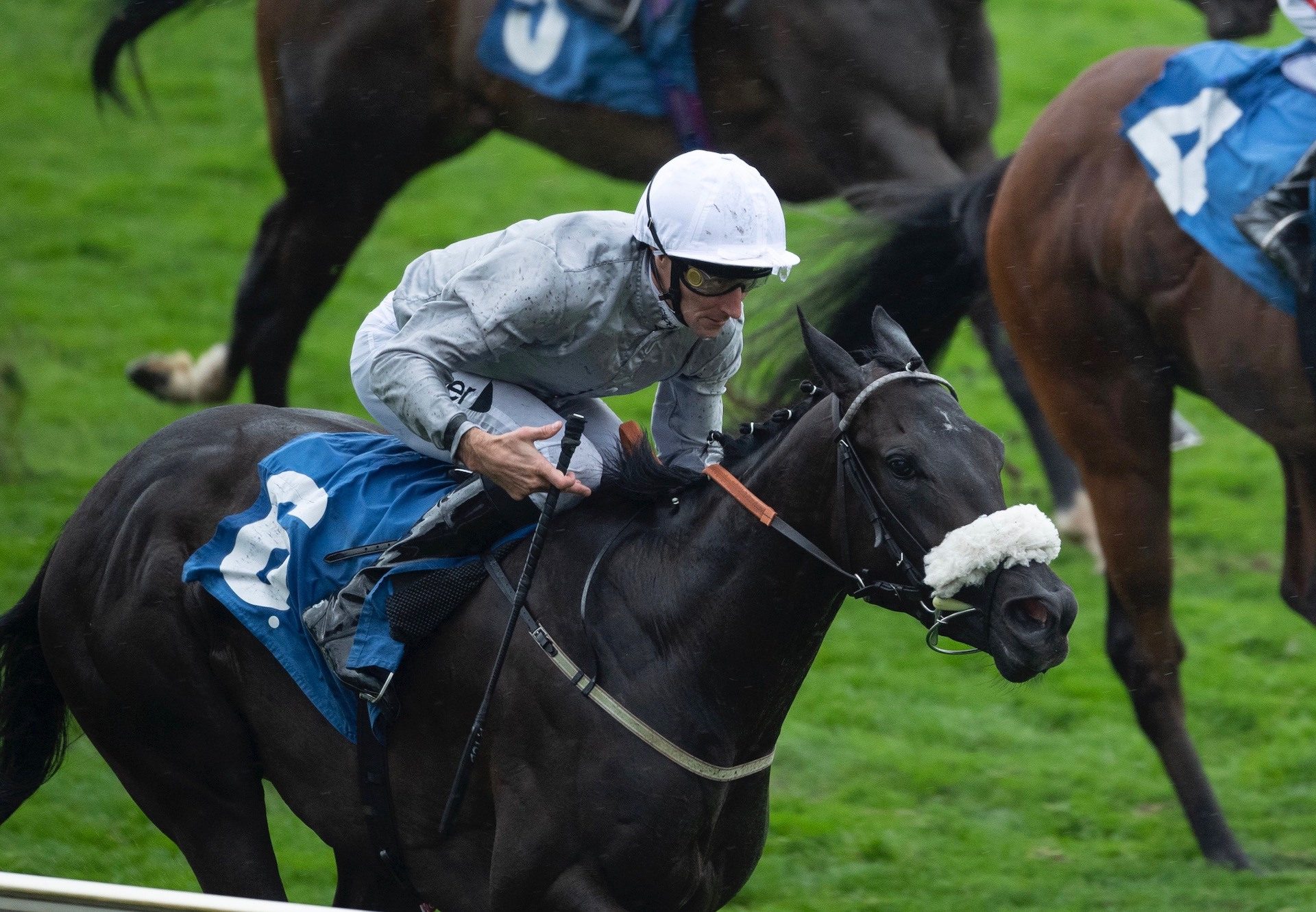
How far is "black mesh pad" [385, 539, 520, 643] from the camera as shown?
3.26 metres

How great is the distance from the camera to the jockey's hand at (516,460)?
3055mm

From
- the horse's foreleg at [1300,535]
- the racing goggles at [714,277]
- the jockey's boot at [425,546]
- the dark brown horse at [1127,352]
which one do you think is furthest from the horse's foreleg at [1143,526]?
the jockey's boot at [425,546]

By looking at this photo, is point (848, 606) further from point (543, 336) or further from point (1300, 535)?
point (543, 336)

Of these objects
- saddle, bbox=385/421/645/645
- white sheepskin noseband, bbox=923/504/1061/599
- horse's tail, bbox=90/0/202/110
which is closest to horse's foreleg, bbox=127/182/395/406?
horse's tail, bbox=90/0/202/110

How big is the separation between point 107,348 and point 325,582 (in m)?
5.68

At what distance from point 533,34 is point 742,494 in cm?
382

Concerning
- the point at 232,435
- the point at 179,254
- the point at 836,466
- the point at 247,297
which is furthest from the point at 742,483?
the point at 179,254

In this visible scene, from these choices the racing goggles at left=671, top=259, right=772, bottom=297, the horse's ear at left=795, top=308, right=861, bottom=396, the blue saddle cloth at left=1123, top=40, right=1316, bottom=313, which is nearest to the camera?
the horse's ear at left=795, top=308, right=861, bottom=396

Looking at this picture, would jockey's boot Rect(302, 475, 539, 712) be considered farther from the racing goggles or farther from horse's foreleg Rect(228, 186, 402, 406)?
horse's foreleg Rect(228, 186, 402, 406)

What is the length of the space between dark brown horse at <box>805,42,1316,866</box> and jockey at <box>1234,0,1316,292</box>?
20cm

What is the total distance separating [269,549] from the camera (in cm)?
348

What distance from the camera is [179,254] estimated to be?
969 centimetres

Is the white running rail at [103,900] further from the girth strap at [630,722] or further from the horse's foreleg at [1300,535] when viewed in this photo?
the horse's foreleg at [1300,535]

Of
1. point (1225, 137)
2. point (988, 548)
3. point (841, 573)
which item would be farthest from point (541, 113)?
point (988, 548)
